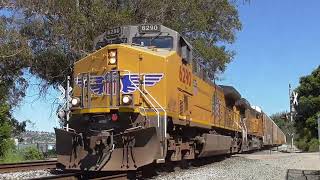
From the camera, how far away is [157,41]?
45.6 ft

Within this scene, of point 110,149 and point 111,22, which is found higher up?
point 111,22

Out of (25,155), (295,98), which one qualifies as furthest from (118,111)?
(295,98)

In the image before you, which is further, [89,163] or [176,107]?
[176,107]

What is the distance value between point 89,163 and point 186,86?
13.8 ft

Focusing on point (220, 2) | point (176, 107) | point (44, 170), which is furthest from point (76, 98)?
point (220, 2)

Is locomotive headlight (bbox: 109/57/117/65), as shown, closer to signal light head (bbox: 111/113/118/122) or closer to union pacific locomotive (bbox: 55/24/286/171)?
union pacific locomotive (bbox: 55/24/286/171)

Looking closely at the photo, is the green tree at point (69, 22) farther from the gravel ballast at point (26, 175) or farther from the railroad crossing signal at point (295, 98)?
the railroad crossing signal at point (295, 98)

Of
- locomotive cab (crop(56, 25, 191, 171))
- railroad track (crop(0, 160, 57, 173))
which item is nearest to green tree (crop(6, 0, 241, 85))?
railroad track (crop(0, 160, 57, 173))

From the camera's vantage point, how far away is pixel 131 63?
41.1 feet

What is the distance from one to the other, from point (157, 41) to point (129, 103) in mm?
2758

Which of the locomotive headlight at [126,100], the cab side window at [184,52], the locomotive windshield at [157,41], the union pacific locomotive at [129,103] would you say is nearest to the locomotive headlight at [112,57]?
the union pacific locomotive at [129,103]

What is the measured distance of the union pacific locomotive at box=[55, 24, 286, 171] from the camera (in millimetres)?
11680

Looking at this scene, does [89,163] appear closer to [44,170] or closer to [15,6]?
[44,170]

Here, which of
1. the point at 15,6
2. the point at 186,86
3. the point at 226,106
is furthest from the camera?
the point at 15,6
